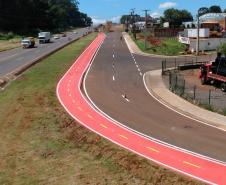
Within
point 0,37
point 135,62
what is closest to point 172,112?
point 135,62

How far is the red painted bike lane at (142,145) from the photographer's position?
822 inches

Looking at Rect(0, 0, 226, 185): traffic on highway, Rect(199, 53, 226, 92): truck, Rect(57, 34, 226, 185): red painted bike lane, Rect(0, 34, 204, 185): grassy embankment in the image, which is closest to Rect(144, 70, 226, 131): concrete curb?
Rect(0, 0, 226, 185): traffic on highway

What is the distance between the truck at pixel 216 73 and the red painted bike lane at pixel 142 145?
1314 cm

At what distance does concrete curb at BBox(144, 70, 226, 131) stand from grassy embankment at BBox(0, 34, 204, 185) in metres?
7.48

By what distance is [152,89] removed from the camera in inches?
1668

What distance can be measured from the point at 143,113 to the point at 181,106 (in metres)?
3.25

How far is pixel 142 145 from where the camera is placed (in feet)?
82.3

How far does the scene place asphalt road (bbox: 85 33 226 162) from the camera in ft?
83.7

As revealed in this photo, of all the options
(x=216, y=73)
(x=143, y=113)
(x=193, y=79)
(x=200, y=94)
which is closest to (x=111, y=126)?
(x=143, y=113)

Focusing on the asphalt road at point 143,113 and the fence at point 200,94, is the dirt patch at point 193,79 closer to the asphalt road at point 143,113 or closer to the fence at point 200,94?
the fence at point 200,94

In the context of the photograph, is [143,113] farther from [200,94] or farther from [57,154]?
[200,94]

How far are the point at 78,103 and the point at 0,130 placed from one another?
8.00m

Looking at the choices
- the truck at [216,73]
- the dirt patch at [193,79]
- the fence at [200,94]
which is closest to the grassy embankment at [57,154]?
the fence at [200,94]

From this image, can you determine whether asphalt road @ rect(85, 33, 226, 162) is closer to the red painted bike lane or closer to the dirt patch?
the red painted bike lane
